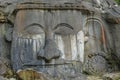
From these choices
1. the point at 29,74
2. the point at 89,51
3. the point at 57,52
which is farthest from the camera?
the point at 89,51

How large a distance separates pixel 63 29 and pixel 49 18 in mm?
568

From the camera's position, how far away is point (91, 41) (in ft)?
45.2

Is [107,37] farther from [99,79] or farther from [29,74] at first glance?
[29,74]

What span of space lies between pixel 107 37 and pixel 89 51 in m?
0.78

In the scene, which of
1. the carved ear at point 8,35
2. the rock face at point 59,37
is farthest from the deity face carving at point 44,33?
the carved ear at point 8,35

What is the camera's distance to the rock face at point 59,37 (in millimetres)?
12664

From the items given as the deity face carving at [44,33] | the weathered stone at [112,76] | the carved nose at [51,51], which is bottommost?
the weathered stone at [112,76]

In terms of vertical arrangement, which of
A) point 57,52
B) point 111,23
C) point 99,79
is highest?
point 111,23

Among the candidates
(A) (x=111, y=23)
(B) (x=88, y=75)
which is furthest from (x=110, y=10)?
(B) (x=88, y=75)

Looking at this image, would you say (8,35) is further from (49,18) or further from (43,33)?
(49,18)

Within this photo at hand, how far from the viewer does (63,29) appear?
13055 millimetres

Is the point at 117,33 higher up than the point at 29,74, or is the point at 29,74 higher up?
the point at 117,33

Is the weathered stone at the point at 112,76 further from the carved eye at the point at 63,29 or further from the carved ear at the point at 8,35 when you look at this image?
the carved ear at the point at 8,35

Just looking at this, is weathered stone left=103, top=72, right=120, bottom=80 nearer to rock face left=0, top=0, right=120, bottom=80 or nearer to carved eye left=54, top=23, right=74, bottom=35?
rock face left=0, top=0, right=120, bottom=80
